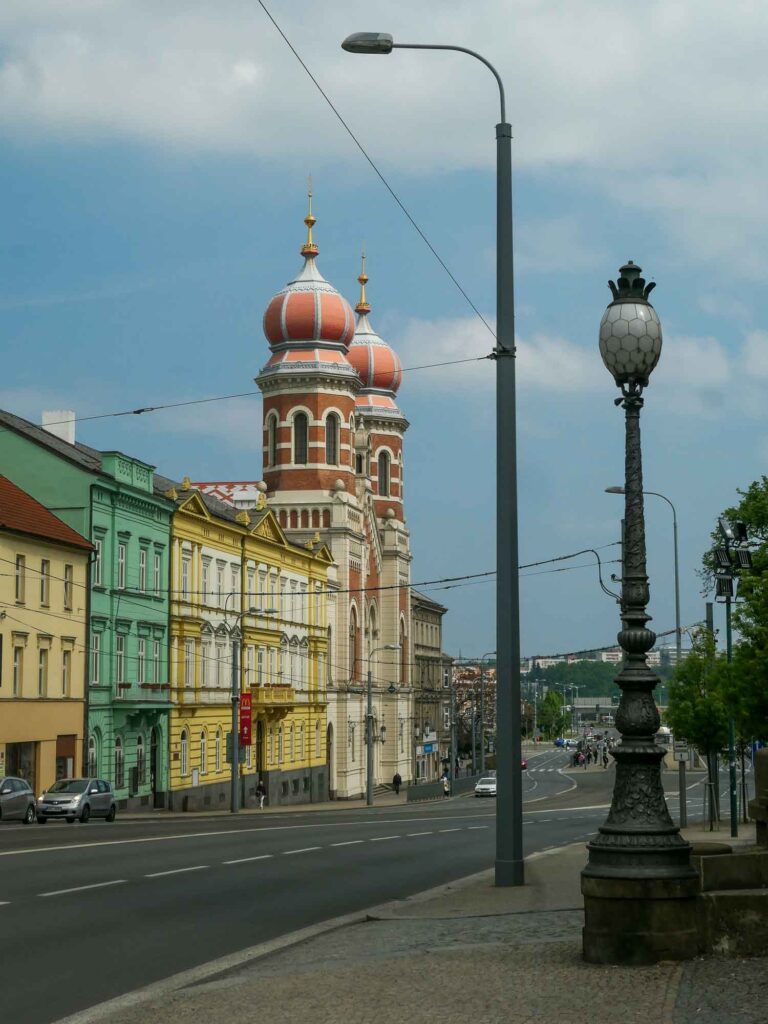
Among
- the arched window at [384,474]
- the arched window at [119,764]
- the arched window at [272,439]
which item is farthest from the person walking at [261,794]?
the arched window at [384,474]

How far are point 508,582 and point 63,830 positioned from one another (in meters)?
20.2

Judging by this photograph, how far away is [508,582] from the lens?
18.5 metres

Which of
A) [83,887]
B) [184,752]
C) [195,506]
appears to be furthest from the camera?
[195,506]

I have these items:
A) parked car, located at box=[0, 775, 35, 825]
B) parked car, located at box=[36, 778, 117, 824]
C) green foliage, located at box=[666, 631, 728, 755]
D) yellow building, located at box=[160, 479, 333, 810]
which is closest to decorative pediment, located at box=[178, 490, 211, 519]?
yellow building, located at box=[160, 479, 333, 810]

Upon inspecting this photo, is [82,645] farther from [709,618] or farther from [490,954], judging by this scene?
[490,954]

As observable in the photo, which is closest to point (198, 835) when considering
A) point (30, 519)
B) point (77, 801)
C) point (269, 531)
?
point (77, 801)

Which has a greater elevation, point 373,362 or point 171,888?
point 373,362

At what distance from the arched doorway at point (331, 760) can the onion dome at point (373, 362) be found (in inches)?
1155

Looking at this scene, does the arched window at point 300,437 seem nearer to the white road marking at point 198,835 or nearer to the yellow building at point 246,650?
the yellow building at point 246,650

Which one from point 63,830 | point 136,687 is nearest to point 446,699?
point 136,687

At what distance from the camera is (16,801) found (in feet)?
137

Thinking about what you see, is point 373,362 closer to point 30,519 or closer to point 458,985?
point 30,519

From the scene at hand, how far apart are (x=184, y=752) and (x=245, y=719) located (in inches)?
235

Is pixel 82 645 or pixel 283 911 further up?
pixel 82 645
